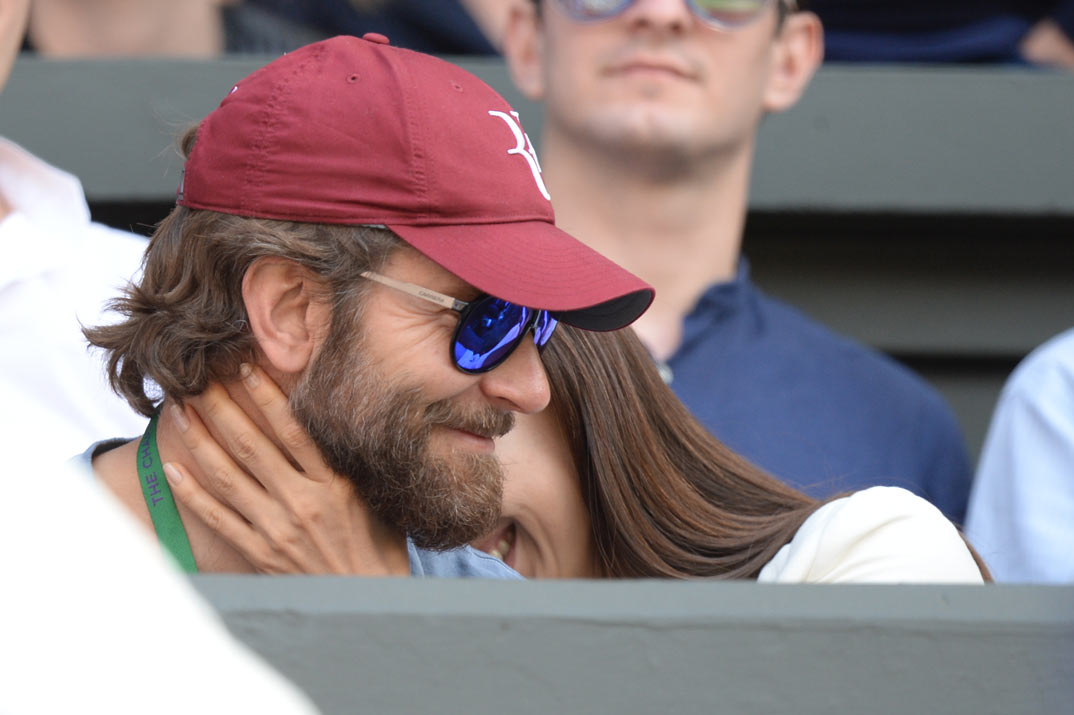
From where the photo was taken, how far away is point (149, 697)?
3.43 ft

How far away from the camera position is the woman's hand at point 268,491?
163 centimetres

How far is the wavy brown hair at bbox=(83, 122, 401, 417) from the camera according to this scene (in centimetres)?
154

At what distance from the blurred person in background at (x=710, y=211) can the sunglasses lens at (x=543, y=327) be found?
1.04 meters

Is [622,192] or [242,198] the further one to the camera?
[622,192]

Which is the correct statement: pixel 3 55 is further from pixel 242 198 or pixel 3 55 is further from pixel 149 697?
pixel 149 697

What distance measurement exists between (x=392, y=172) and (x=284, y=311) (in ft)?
0.75

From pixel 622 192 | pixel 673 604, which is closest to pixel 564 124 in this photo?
pixel 622 192

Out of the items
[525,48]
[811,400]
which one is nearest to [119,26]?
[525,48]

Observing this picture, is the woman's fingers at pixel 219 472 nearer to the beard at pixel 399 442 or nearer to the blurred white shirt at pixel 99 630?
the beard at pixel 399 442

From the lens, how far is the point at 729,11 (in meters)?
2.68

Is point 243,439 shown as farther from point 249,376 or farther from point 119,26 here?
point 119,26

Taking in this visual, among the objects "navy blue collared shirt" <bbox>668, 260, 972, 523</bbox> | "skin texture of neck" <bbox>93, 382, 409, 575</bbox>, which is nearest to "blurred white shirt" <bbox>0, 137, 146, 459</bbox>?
"skin texture of neck" <bbox>93, 382, 409, 575</bbox>

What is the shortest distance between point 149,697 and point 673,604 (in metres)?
0.44

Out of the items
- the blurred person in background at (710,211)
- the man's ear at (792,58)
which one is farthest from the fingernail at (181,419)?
the man's ear at (792,58)
